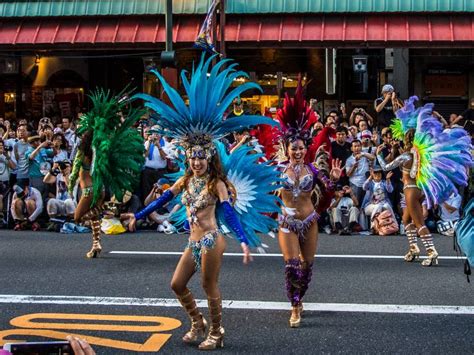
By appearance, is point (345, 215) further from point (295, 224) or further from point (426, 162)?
point (295, 224)

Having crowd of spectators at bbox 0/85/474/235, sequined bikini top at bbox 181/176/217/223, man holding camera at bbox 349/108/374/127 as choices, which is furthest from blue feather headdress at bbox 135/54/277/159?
man holding camera at bbox 349/108/374/127

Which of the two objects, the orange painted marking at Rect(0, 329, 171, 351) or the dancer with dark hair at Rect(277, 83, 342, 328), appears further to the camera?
the dancer with dark hair at Rect(277, 83, 342, 328)

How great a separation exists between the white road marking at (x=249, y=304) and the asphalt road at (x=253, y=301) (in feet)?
0.04

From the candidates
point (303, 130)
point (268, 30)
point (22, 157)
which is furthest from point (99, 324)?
point (268, 30)

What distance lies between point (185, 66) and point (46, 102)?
4.18m

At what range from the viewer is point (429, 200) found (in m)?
10.6

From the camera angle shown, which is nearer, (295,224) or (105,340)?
(105,340)

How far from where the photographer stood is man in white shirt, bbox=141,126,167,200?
1491 centimetres

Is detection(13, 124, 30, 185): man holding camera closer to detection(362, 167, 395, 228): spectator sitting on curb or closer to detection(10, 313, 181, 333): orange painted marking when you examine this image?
detection(362, 167, 395, 228): spectator sitting on curb

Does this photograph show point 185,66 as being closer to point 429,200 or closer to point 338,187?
point 338,187

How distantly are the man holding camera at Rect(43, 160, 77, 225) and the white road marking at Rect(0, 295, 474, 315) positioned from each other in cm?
549

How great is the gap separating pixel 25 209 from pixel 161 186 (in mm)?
2576

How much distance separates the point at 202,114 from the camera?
690cm

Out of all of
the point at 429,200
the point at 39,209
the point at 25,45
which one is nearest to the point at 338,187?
the point at 429,200
